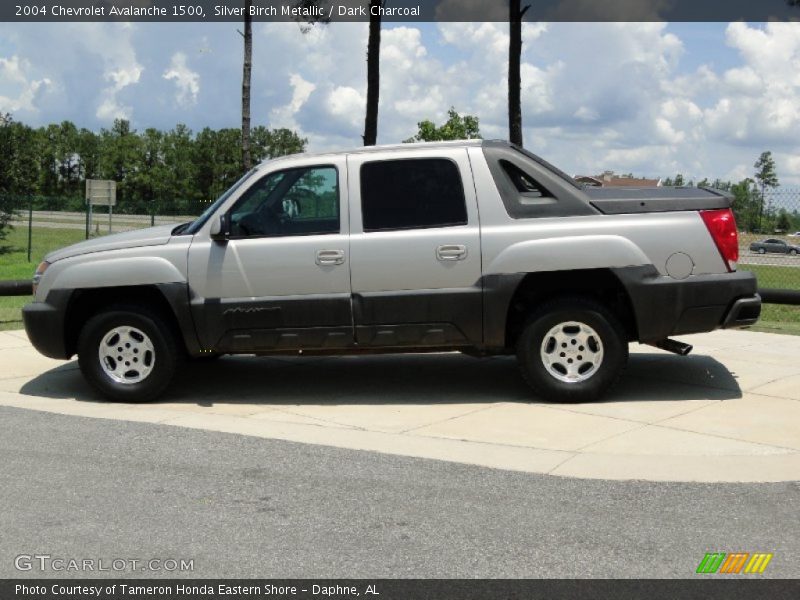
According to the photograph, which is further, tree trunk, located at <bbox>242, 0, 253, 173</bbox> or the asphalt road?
tree trunk, located at <bbox>242, 0, 253, 173</bbox>

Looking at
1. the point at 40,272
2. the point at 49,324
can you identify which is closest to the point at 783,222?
the point at 40,272

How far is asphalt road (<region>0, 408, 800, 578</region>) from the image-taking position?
4324 mm

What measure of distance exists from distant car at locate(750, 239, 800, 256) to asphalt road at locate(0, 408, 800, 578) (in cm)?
1813

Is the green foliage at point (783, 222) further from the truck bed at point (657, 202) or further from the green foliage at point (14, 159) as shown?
the green foliage at point (14, 159)

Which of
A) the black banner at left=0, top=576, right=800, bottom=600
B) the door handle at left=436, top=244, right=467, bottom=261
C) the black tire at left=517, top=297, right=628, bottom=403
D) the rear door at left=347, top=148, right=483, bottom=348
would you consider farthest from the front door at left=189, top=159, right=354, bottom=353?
the black banner at left=0, top=576, right=800, bottom=600

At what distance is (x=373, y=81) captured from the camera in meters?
21.1

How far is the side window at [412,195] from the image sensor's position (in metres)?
7.55

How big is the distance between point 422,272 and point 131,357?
248 centimetres

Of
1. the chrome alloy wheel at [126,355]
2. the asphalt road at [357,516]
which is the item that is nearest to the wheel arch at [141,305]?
the chrome alloy wheel at [126,355]

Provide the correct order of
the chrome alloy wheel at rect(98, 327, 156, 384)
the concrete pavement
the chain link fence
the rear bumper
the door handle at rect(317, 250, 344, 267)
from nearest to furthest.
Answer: the concrete pavement, the rear bumper, the door handle at rect(317, 250, 344, 267), the chrome alloy wheel at rect(98, 327, 156, 384), the chain link fence

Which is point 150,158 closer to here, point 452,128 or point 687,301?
point 452,128

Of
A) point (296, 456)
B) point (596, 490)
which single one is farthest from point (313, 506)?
point (596, 490)

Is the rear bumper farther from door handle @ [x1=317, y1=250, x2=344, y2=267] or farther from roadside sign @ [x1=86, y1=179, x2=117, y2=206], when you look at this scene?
roadside sign @ [x1=86, y1=179, x2=117, y2=206]

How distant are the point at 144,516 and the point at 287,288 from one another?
2.90 meters
